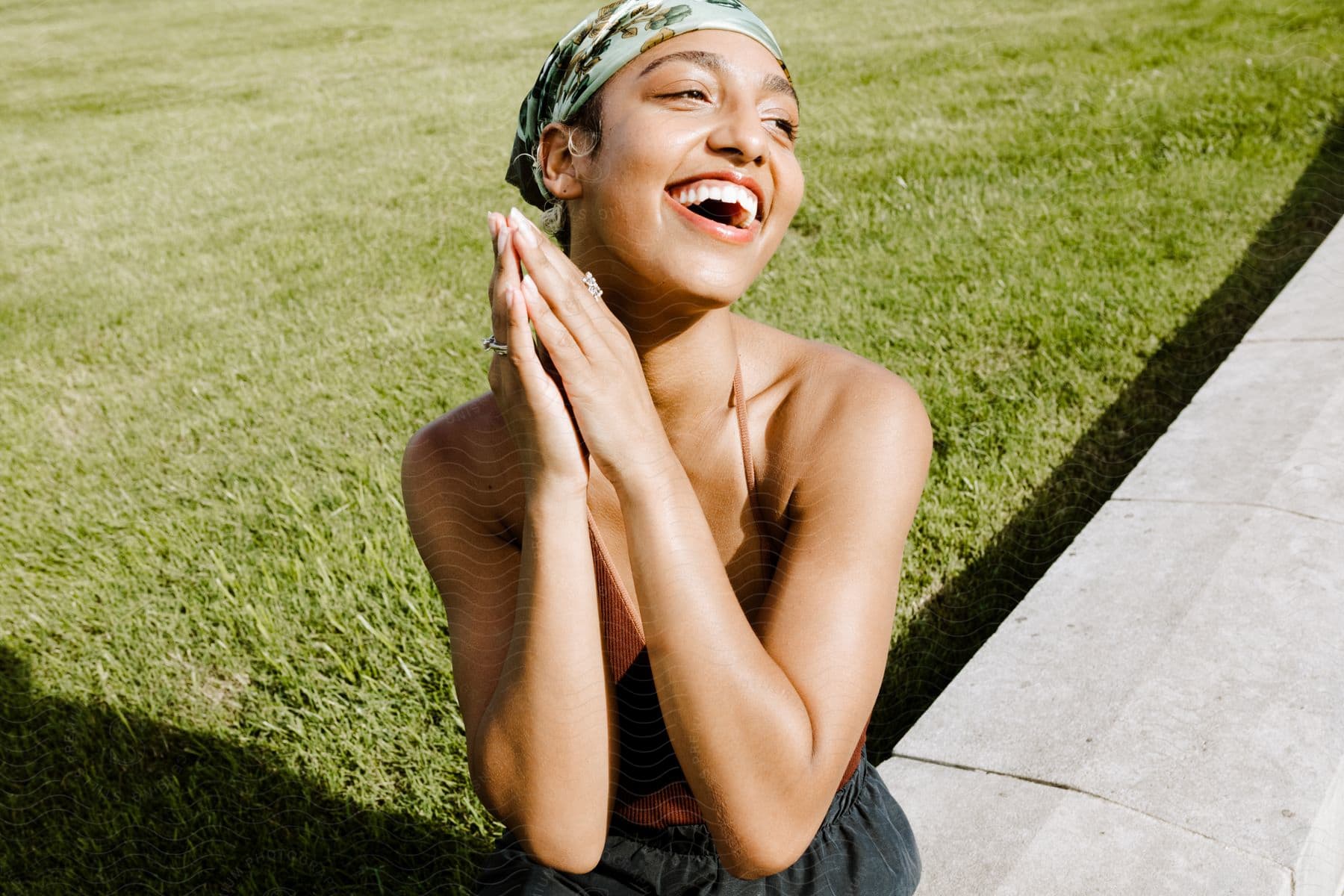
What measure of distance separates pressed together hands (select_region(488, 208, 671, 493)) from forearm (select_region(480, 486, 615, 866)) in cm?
7

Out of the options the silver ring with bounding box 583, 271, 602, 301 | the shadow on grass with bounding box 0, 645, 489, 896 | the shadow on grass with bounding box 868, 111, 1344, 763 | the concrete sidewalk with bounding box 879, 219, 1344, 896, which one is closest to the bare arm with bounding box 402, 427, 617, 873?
the silver ring with bounding box 583, 271, 602, 301

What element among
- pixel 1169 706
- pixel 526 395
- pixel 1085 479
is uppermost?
pixel 526 395

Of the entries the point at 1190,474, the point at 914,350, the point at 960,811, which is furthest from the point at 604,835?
the point at 914,350

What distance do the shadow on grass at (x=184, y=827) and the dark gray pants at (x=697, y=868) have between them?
0.79m

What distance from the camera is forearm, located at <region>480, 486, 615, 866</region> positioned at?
1387 millimetres

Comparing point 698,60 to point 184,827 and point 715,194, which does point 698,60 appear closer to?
point 715,194

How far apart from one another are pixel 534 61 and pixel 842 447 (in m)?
9.47

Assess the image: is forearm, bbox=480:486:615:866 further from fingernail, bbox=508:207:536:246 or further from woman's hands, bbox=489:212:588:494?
fingernail, bbox=508:207:536:246

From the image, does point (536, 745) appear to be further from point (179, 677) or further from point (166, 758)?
point (179, 677)

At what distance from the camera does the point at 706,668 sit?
1310mm

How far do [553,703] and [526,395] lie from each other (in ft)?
1.31

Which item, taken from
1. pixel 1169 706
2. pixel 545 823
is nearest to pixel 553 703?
pixel 545 823

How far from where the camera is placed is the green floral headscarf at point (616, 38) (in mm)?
1500

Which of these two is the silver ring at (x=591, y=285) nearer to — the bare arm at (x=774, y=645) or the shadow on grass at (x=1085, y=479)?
the bare arm at (x=774, y=645)
